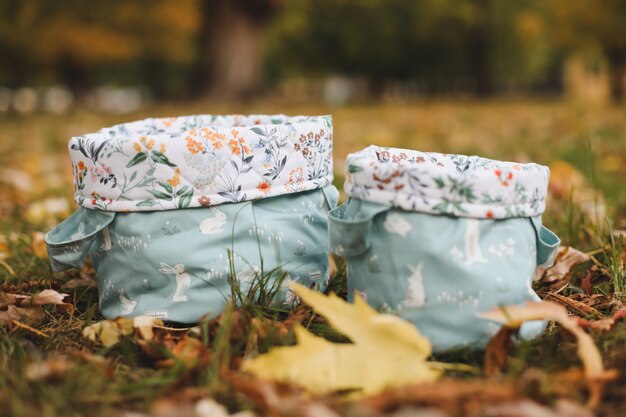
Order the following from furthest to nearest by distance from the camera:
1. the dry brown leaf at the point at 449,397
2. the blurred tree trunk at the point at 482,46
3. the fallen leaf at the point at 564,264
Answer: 1. the blurred tree trunk at the point at 482,46
2. the fallen leaf at the point at 564,264
3. the dry brown leaf at the point at 449,397

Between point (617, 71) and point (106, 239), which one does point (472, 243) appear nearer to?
point (106, 239)

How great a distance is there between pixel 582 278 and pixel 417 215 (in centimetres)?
60

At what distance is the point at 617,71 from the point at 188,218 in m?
11.5

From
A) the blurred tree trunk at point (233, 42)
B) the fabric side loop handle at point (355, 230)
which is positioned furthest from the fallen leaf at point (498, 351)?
the blurred tree trunk at point (233, 42)

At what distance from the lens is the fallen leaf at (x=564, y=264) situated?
1546mm

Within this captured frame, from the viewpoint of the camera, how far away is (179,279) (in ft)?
4.27

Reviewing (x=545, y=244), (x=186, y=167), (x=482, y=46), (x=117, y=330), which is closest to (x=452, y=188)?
(x=545, y=244)

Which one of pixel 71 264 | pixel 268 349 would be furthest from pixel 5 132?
pixel 268 349

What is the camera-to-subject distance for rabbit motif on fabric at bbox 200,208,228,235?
1300 millimetres

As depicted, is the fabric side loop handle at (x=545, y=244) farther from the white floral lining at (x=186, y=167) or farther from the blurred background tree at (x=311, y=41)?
the blurred background tree at (x=311, y=41)

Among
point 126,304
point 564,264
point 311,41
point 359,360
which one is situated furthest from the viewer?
point 311,41

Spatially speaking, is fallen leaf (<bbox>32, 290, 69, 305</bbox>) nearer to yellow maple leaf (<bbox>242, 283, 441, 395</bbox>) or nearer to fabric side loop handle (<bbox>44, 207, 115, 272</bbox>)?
fabric side loop handle (<bbox>44, 207, 115, 272</bbox>)

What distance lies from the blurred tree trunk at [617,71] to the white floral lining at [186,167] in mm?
10751

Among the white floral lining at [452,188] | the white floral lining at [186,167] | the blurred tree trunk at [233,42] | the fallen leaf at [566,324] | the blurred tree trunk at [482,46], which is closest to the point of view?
the fallen leaf at [566,324]
